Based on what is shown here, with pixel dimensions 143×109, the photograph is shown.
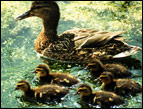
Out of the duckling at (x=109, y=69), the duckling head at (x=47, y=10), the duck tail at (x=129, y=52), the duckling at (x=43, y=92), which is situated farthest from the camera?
the duckling head at (x=47, y=10)

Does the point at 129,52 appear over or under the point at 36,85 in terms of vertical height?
over

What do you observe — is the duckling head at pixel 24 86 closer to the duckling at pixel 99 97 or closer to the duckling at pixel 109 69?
the duckling at pixel 99 97

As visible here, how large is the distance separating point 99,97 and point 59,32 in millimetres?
2639

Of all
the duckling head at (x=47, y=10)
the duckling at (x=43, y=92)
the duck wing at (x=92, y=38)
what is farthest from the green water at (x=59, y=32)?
the duckling head at (x=47, y=10)

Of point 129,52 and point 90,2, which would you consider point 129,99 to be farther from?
point 90,2

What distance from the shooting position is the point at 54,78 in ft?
15.2

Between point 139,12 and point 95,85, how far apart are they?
305 centimetres

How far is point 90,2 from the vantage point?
7.75 m

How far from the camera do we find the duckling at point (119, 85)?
430 cm

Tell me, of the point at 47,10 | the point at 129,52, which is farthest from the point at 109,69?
the point at 47,10

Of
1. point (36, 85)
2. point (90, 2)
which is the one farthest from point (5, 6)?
point (36, 85)

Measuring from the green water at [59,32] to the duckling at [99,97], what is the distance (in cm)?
11

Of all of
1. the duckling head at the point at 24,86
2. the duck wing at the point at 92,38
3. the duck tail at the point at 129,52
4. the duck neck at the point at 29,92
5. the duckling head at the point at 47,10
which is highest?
the duckling head at the point at 47,10

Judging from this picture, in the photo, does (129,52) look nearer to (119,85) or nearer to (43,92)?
(119,85)
